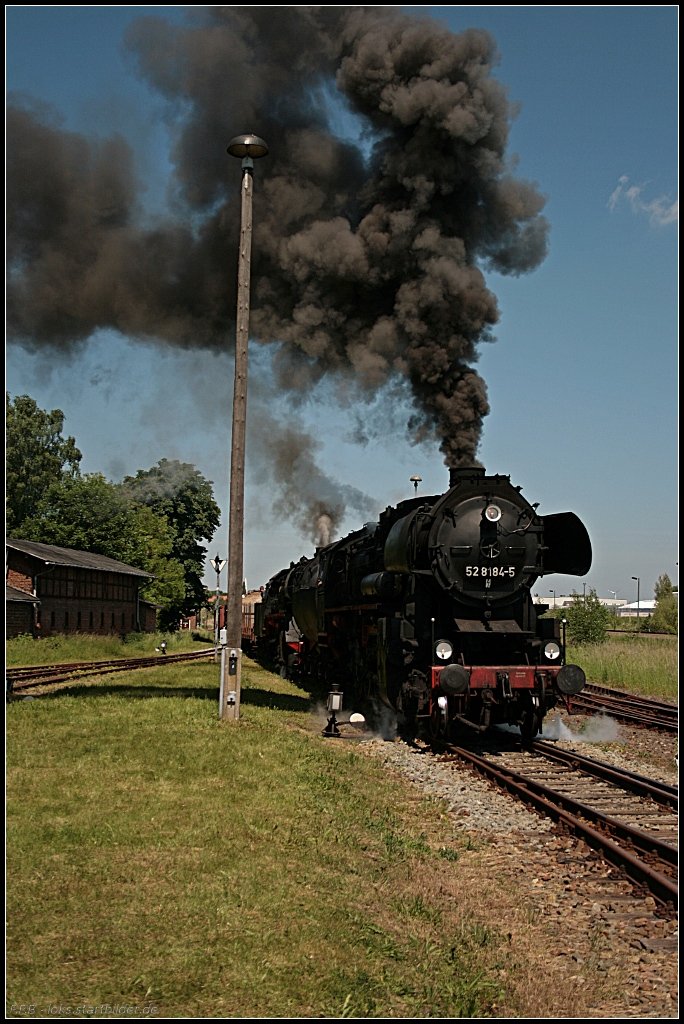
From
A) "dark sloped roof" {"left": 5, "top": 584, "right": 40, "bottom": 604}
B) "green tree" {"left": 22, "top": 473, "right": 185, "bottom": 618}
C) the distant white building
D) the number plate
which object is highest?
"green tree" {"left": 22, "top": 473, "right": 185, "bottom": 618}

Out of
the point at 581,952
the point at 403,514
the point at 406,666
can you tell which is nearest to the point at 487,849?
the point at 581,952

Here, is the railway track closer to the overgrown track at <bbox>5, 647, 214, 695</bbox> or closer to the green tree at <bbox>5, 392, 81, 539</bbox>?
the overgrown track at <bbox>5, 647, 214, 695</bbox>

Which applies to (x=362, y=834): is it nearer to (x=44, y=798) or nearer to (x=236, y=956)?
(x=44, y=798)

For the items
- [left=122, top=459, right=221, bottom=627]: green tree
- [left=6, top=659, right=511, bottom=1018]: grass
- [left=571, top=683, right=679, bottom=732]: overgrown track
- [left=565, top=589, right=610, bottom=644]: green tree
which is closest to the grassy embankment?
[left=6, top=659, right=511, bottom=1018]: grass

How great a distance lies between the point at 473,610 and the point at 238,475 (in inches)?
142

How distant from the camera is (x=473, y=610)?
39.4 ft

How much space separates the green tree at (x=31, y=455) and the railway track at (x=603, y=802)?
47.0m

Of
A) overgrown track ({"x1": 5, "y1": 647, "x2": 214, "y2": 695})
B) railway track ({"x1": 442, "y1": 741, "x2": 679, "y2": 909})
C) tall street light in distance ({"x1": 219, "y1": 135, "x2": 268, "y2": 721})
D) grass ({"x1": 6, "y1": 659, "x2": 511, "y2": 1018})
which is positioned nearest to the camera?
grass ({"x1": 6, "y1": 659, "x2": 511, "y2": 1018})

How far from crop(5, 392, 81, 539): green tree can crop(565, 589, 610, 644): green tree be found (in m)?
33.7

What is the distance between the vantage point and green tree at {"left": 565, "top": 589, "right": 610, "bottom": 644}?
31.8 m

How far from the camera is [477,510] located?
11812 millimetres

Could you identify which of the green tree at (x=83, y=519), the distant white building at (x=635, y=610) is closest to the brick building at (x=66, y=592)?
the green tree at (x=83, y=519)

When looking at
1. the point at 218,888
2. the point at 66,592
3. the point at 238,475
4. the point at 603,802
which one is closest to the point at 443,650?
the point at 603,802

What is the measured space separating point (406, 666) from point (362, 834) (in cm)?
504
